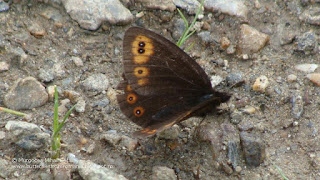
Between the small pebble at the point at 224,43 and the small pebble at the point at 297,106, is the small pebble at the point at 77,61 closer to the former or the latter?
the small pebble at the point at 224,43

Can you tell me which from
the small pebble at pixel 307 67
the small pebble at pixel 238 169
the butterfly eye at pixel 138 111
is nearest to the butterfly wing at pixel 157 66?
the butterfly eye at pixel 138 111

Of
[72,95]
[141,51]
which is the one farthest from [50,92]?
[141,51]

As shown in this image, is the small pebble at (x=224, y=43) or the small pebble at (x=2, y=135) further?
the small pebble at (x=224, y=43)

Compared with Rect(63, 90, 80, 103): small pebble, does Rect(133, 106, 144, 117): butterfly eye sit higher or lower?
higher

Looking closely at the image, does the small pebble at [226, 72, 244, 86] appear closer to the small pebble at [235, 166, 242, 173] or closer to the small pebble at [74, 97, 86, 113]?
the small pebble at [235, 166, 242, 173]

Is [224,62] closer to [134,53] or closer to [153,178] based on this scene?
[134,53]

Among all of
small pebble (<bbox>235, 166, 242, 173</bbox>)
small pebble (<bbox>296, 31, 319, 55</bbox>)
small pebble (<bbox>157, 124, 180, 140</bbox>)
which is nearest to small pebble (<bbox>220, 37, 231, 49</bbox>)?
small pebble (<bbox>296, 31, 319, 55</bbox>)
